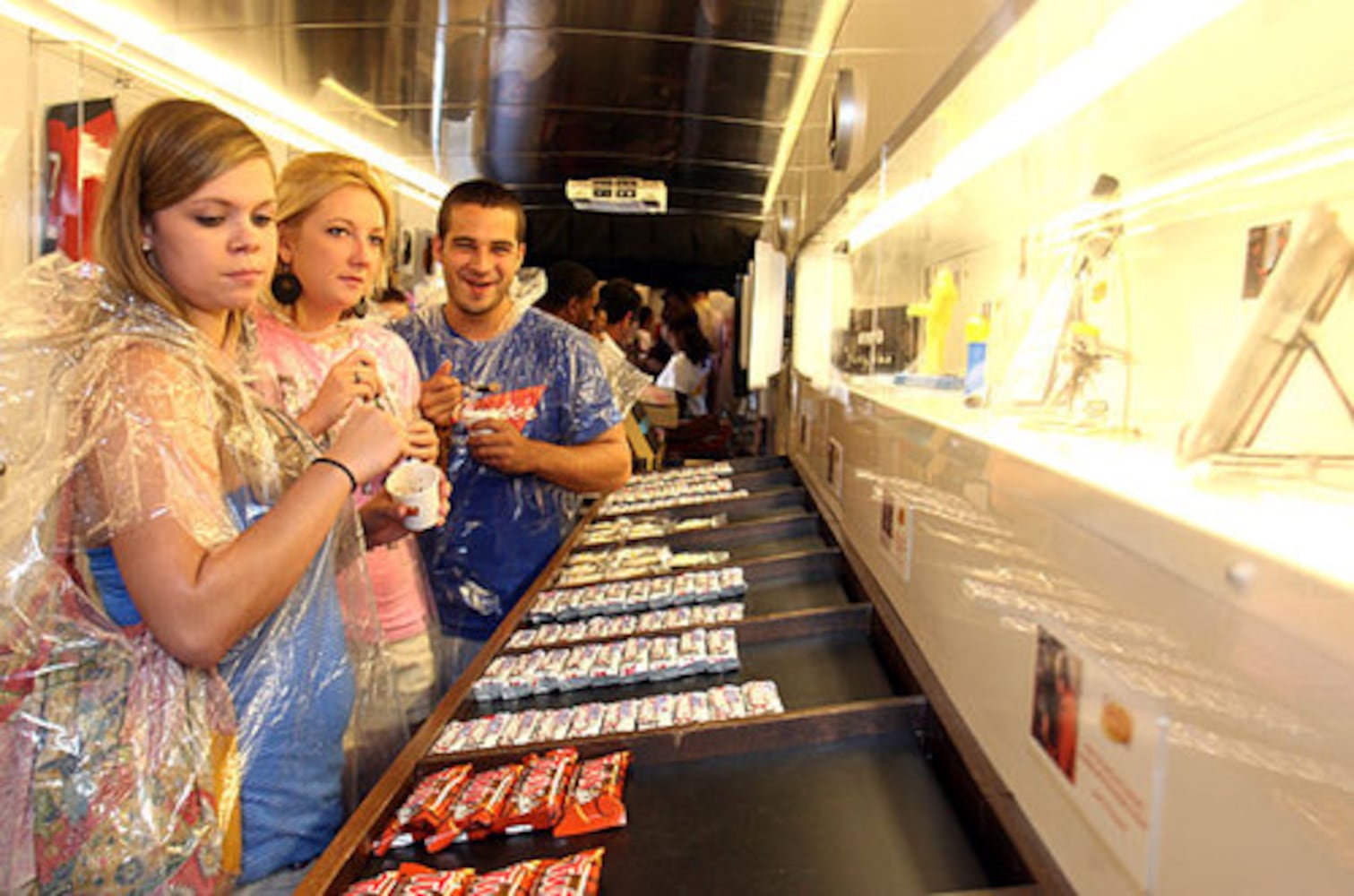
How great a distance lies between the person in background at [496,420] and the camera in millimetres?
2113

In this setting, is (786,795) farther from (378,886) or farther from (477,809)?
(378,886)

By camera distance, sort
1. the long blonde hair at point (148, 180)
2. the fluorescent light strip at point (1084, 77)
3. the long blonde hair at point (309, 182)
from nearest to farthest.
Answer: the fluorescent light strip at point (1084, 77) < the long blonde hair at point (148, 180) < the long blonde hair at point (309, 182)

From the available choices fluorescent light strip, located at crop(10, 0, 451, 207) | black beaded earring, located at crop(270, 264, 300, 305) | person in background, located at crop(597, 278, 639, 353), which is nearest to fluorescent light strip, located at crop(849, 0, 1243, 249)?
black beaded earring, located at crop(270, 264, 300, 305)

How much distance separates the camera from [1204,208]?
81cm

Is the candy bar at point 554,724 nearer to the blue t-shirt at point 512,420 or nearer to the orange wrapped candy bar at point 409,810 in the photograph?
the orange wrapped candy bar at point 409,810

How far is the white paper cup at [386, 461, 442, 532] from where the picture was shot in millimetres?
1430

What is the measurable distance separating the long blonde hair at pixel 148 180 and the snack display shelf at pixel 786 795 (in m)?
0.68

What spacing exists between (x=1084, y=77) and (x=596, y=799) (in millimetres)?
905

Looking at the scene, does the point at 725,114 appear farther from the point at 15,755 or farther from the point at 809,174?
the point at 15,755

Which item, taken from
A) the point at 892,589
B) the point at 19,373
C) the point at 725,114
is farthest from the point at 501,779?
the point at 725,114

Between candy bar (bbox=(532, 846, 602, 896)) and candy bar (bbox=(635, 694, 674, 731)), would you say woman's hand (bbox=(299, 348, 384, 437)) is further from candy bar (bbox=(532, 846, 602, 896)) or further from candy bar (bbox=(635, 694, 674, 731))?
candy bar (bbox=(532, 846, 602, 896))

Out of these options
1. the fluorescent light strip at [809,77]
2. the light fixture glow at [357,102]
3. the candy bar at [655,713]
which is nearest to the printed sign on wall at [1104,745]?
the candy bar at [655,713]

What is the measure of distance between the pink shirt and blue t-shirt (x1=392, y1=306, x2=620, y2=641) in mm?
188

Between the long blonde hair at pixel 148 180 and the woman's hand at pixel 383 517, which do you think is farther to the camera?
the woman's hand at pixel 383 517
